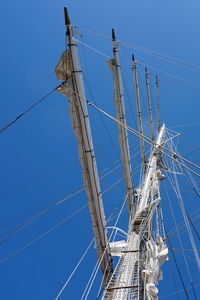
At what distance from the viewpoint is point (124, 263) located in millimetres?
10102

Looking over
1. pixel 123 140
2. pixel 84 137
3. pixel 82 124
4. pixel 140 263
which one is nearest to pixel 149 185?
pixel 123 140

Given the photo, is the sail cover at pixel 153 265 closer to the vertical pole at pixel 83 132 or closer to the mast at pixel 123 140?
the vertical pole at pixel 83 132

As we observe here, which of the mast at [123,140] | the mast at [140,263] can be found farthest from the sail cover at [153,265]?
the mast at [123,140]

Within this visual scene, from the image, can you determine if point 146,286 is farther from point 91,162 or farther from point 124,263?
point 91,162

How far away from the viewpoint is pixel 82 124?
34.0ft

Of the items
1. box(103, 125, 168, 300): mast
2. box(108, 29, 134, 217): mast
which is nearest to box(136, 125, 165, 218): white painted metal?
box(103, 125, 168, 300): mast

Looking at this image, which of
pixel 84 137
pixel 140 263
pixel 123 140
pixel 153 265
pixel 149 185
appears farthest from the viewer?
pixel 149 185

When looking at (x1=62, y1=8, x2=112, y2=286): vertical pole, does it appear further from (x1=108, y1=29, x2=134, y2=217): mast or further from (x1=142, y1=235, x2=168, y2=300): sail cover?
(x1=108, y1=29, x2=134, y2=217): mast

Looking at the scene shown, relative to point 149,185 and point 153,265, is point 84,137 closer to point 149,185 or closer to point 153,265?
point 153,265

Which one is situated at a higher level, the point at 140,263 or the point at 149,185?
the point at 149,185

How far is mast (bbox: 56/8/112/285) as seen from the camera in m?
10.3

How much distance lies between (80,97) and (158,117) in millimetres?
16348

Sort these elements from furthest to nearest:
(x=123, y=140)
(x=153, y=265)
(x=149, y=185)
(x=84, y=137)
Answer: (x=149, y=185), (x=123, y=140), (x=84, y=137), (x=153, y=265)

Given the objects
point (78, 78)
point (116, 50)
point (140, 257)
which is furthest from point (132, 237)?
point (116, 50)
